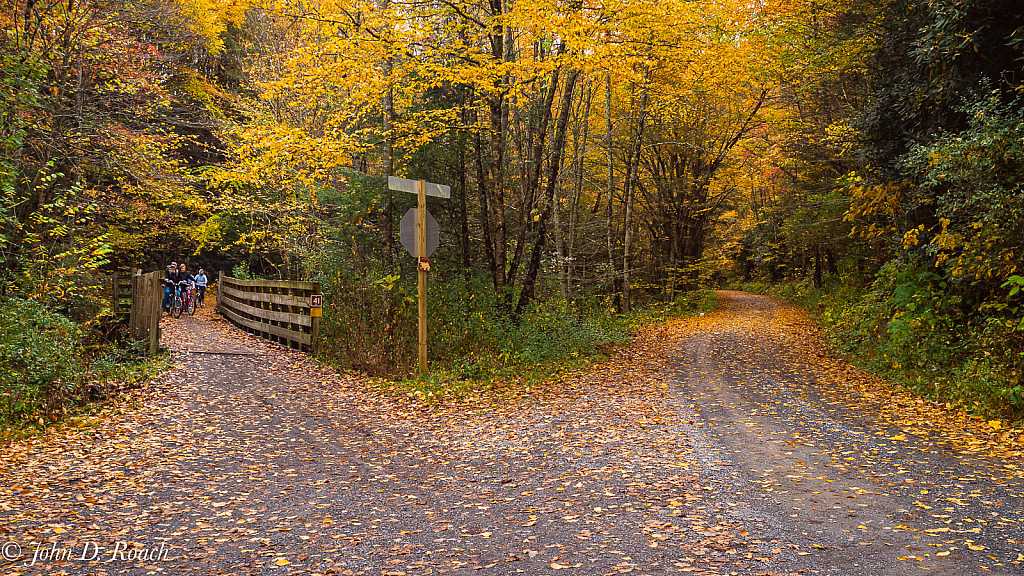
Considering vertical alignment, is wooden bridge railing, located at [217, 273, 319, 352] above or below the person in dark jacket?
below

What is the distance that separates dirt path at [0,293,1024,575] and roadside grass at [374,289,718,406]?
0.54m

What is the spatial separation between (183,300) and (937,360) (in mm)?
19748

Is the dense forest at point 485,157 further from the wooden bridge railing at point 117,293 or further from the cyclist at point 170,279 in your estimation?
the cyclist at point 170,279

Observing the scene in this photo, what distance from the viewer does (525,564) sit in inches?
147

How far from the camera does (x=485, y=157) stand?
12461 millimetres

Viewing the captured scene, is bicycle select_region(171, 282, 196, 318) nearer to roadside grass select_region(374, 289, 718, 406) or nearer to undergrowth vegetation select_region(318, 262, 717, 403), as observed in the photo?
undergrowth vegetation select_region(318, 262, 717, 403)

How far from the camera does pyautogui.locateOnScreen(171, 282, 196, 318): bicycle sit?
63.1 feet

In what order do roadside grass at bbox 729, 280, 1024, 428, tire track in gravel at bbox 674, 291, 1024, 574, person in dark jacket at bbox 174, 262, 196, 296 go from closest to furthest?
tire track in gravel at bbox 674, 291, 1024, 574 < roadside grass at bbox 729, 280, 1024, 428 < person in dark jacket at bbox 174, 262, 196, 296

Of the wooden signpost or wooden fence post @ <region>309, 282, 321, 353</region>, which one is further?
wooden fence post @ <region>309, 282, 321, 353</region>

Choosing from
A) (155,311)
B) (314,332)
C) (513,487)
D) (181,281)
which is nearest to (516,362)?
(314,332)

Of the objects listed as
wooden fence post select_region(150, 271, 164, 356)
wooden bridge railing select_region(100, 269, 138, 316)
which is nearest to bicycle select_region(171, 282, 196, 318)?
wooden bridge railing select_region(100, 269, 138, 316)

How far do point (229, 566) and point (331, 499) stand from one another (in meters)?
1.33

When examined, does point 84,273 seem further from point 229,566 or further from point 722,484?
point 722,484

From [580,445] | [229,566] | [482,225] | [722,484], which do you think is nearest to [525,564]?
[229,566]
